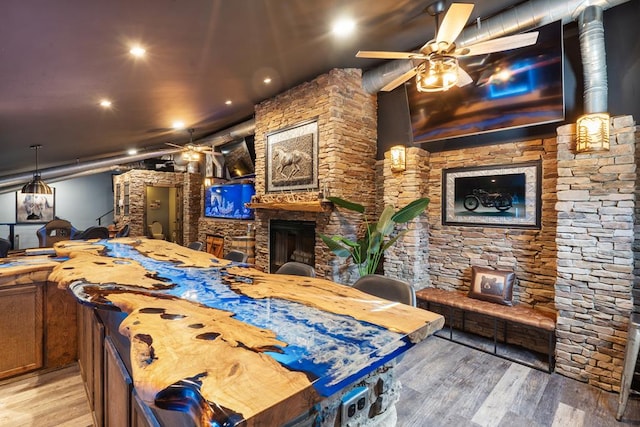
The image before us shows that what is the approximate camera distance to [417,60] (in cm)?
272

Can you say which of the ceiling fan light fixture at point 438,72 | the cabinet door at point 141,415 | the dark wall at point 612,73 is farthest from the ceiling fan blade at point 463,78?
the cabinet door at point 141,415

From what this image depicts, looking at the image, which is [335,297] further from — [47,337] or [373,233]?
[47,337]

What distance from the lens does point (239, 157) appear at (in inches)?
266

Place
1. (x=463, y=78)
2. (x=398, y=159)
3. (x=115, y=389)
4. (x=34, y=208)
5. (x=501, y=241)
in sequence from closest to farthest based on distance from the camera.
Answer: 1. (x=115, y=389)
2. (x=463, y=78)
3. (x=501, y=241)
4. (x=398, y=159)
5. (x=34, y=208)

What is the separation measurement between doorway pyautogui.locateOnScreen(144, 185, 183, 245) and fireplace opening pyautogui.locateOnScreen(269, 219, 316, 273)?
5.55 m

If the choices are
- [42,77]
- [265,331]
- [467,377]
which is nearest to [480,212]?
[467,377]

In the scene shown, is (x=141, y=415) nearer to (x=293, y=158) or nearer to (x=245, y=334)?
(x=245, y=334)

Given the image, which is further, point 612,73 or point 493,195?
point 493,195

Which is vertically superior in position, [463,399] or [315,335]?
[315,335]

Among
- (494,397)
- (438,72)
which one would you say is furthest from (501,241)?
(438,72)

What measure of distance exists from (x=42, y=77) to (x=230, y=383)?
4.60m

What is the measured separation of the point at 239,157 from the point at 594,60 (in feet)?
19.5

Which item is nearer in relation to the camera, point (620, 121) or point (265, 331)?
point (265, 331)

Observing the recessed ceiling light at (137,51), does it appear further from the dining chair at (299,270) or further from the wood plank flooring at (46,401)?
the wood plank flooring at (46,401)
